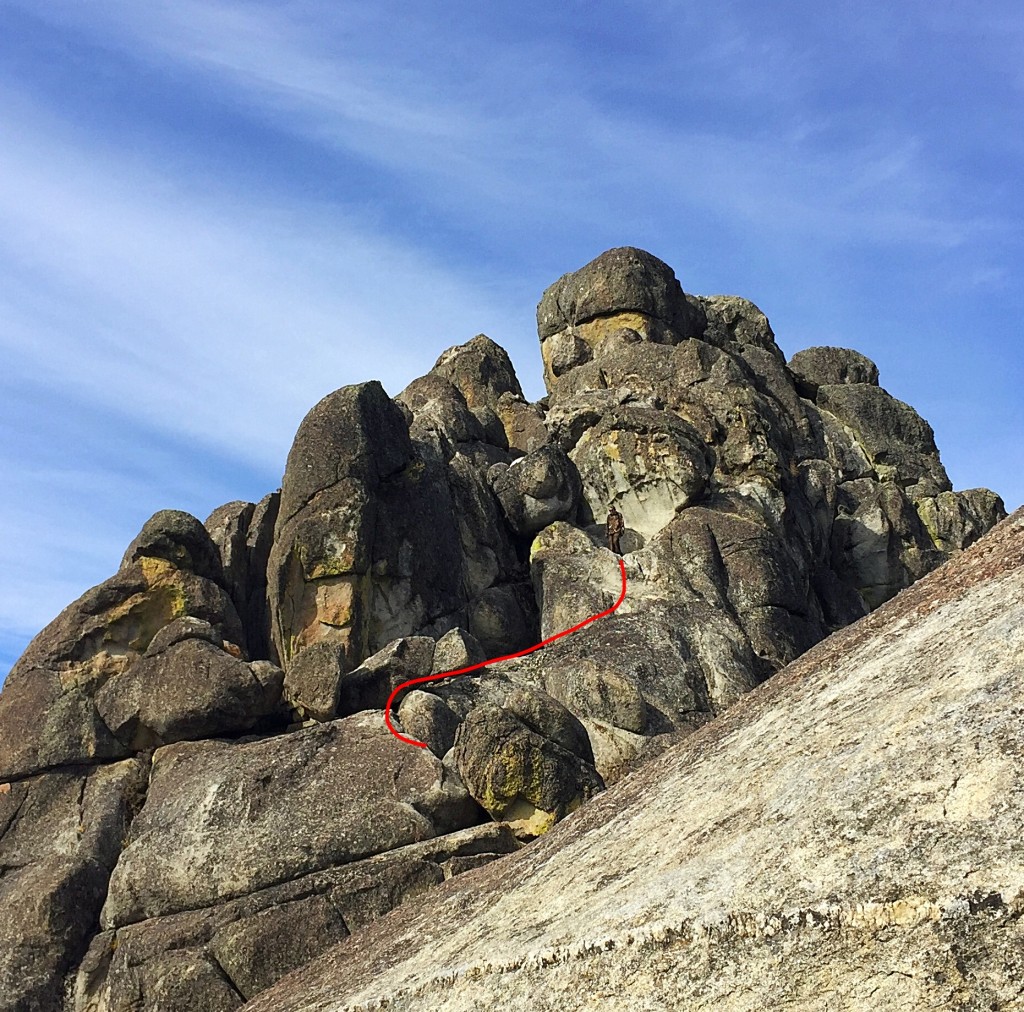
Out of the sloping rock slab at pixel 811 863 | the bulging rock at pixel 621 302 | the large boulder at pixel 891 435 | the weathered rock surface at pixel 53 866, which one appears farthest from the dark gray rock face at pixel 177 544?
the large boulder at pixel 891 435

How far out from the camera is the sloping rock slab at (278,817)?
67.7 ft

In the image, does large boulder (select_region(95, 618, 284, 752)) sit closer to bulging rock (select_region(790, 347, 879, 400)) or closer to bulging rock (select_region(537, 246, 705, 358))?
bulging rock (select_region(537, 246, 705, 358))

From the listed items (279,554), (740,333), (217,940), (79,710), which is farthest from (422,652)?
(740,333)

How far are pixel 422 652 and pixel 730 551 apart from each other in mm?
10400

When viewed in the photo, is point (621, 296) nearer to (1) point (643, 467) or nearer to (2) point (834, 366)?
(2) point (834, 366)

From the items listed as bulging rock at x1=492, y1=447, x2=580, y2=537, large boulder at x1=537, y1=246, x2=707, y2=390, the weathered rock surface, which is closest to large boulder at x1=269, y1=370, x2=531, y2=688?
bulging rock at x1=492, y1=447, x2=580, y2=537

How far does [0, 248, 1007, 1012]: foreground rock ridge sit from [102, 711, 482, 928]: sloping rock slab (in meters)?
0.05

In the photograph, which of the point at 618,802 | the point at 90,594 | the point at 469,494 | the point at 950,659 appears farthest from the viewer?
the point at 469,494

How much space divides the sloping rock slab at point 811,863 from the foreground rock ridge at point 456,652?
0.30 feet

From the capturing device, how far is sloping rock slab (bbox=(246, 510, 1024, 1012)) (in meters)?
8.09

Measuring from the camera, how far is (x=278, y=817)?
21.1 metres

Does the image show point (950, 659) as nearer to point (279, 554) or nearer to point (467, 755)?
point (467, 755)

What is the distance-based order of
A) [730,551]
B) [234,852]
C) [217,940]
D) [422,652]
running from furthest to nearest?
[730,551], [422,652], [234,852], [217,940]

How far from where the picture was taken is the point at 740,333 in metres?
54.5
